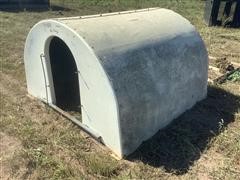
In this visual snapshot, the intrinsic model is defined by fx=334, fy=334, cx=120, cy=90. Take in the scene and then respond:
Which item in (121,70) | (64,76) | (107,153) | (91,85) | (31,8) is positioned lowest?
(31,8)

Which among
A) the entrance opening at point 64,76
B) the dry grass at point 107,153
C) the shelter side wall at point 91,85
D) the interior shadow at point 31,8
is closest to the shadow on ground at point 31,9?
the interior shadow at point 31,8

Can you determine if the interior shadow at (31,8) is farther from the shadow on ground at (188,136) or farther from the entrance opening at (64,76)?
the shadow on ground at (188,136)

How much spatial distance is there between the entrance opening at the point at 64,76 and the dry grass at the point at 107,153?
1.14 ft

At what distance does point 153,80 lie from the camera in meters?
5.11

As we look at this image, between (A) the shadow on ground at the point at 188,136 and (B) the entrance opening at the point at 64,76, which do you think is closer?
(A) the shadow on ground at the point at 188,136

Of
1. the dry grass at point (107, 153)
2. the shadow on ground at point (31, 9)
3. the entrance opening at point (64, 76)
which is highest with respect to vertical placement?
the entrance opening at point (64, 76)

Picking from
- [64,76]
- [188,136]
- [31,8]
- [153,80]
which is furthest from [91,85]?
[31,8]

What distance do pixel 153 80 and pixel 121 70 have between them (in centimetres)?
66

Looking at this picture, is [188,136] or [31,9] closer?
[188,136]

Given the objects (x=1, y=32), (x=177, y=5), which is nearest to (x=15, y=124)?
(x=1, y=32)

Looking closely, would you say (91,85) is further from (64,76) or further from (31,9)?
(31,9)

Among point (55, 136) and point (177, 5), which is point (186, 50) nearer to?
point (55, 136)

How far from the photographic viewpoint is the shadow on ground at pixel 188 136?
4.80 m

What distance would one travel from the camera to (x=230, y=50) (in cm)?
1015
